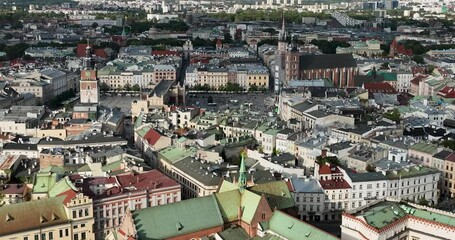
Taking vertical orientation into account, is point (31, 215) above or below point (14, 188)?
above

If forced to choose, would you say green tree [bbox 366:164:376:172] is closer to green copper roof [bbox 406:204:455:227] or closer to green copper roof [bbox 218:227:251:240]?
green copper roof [bbox 406:204:455:227]

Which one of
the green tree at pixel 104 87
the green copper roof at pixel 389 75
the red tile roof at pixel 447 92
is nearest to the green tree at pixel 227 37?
the green tree at pixel 104 87

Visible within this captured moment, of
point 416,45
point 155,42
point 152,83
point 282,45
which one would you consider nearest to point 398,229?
point 282,45

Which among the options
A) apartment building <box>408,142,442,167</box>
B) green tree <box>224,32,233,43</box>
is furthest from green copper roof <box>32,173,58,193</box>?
green tree <box>224,32,233,43</box>

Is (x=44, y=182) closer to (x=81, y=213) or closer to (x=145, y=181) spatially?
(x=81, y=213)

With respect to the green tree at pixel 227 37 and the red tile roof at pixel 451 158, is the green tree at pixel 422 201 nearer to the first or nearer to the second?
the red tile roof at pixel 451 158

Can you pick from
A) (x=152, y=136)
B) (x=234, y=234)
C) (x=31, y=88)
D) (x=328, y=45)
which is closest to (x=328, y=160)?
(x=234, y=234)

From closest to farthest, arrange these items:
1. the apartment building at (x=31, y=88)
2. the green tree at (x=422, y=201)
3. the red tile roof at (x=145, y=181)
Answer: the red tile roof at (x=145, y=181), the green tree at (x=422, y=201), the apartment building at (x=31, y=88)

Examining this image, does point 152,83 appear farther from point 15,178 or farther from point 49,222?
point 49,222
